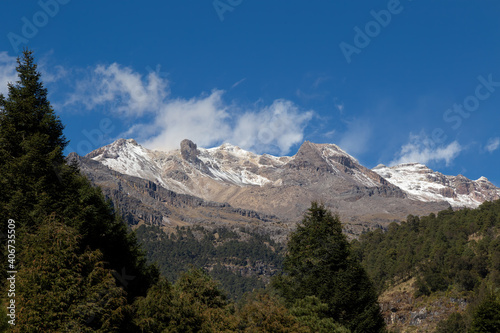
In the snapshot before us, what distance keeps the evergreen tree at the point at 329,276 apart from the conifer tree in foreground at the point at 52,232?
51.7ft

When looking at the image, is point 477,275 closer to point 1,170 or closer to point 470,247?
point 470,247

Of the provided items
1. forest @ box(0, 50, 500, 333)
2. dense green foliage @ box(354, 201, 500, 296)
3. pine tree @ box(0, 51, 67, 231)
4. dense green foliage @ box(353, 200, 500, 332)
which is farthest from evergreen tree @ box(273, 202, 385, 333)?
dense green foliage @ box(354, 201, 500, 296)

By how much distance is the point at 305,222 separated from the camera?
169 feet

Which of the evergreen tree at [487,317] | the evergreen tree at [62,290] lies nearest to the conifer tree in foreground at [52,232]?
the evergreen tree at [62,290]

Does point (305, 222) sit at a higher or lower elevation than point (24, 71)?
lower

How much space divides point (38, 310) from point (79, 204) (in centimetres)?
1233

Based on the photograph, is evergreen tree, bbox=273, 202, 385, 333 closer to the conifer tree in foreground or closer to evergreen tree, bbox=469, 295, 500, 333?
evergreen tree, bbox=469, 295, 500, 333

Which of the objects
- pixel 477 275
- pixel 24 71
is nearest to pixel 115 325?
pixel 24 71

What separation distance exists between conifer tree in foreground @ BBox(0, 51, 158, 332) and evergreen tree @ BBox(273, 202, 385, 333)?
15744 millimetres

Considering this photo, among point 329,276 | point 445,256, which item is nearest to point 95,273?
point 329,276

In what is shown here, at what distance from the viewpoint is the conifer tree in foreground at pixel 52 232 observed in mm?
18141

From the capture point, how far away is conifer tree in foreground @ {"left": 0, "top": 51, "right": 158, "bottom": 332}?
18141mm

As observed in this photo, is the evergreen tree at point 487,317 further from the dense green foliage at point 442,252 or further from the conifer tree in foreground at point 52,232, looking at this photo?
the dense green foliage at point 442,252

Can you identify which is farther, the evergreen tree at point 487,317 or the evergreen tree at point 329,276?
the evergreen tree at point 487,317
